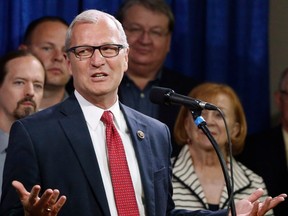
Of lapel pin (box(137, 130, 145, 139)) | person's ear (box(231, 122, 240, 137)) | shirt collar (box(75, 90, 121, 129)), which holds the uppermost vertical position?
shirt collar (box(75, 90, 121, 129))

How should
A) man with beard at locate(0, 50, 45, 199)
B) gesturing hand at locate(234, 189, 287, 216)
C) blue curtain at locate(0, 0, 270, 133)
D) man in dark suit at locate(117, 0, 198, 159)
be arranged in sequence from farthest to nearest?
blue curtain at locate(0, 0, 270, 133)
man in dark suit at locate(117, 0, 198, 159)
man with beard at locate(0, 50, 45, 199)
gesturing hand at locate(234, 189, 287, 216)

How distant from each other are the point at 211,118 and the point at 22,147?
159 centimetres

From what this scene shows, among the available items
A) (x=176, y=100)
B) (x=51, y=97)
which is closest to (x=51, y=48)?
(x=51, y=97)

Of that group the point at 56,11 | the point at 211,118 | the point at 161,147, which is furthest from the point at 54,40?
the point at 161,147

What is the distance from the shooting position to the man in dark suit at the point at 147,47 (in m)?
4.35

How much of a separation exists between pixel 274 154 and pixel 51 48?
126 cm

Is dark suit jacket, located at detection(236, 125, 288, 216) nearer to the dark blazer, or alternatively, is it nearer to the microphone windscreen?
the dark blazer

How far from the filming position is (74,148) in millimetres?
2613

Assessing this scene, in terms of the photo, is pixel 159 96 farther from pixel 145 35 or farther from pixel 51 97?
pixel 145 35

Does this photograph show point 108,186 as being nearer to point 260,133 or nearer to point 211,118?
point 211,118

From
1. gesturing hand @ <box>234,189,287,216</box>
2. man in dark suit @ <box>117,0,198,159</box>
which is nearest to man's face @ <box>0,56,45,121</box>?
man in dark suit @ <box>117,0,198,159</box>

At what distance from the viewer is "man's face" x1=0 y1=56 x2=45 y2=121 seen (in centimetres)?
370

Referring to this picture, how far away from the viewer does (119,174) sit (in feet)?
8.67

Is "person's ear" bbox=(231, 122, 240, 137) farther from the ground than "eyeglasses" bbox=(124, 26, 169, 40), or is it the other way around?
"eyeglasses" bbox=(124, 26, 169, 40)
